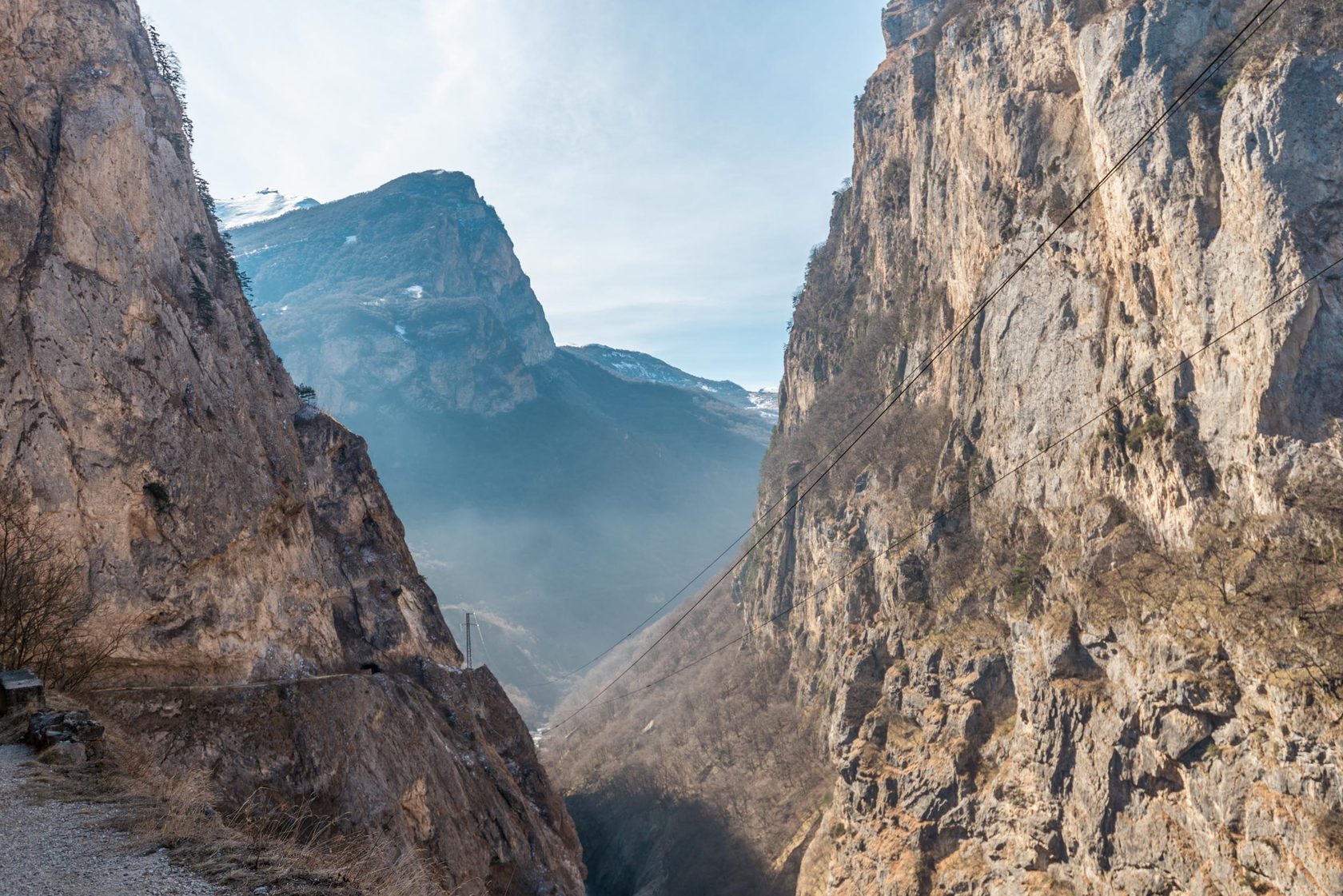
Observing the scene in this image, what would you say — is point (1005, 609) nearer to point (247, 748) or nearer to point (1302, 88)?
point (1302, 88)

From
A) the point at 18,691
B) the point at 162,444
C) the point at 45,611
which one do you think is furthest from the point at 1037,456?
the point at 18,691

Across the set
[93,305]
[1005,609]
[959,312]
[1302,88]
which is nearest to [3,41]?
[93,305]

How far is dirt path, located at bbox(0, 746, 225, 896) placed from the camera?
612 cm

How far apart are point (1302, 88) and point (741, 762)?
188ft

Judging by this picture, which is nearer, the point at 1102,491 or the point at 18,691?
the point at 18,691

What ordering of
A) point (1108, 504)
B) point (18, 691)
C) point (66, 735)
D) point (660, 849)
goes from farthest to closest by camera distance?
1. point (660, 849)
2. point (1108, 504)
3. point (18, 691)
4. point (66, 735)

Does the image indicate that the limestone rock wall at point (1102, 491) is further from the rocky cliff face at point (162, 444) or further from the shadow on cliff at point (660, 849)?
the rocky cliff face at point (162, 444)

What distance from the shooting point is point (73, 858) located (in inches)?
262

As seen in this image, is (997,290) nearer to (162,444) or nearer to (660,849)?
(162,444)

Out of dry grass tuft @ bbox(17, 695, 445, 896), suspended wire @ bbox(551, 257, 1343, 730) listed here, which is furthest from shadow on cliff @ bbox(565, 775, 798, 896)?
dry grass tuft @ bbox(17, 695, 445, 896)

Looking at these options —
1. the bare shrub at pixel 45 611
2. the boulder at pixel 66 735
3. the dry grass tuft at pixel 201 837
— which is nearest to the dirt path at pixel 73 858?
the dry grass tuft at pixel 201 837

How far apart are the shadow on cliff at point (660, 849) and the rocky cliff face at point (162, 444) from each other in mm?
34924

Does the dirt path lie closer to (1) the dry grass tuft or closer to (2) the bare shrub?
(1) the dry grass tuft

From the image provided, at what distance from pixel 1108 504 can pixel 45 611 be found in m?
36.3
